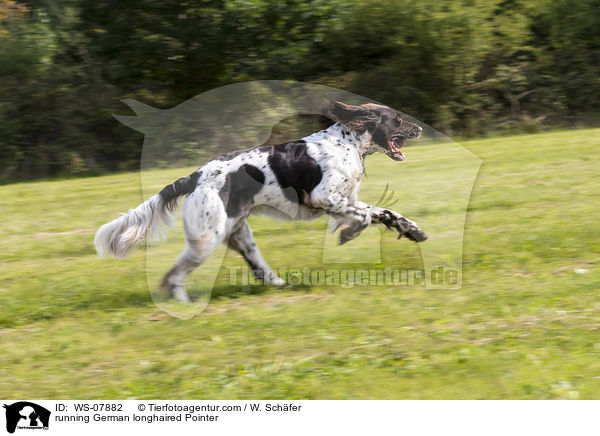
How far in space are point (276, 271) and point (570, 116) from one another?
47.7 feet

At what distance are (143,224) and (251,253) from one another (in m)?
1.10

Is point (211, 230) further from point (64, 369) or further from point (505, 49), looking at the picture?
point (505, 49)

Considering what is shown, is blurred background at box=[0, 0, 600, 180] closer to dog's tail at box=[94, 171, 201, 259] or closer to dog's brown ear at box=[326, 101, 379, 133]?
dog's brown ear at box=[326, 101, 379, 133]

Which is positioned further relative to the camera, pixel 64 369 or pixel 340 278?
pixel 340 278

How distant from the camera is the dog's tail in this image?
20.8 feet

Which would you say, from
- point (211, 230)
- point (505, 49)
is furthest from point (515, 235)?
point (505, 49)

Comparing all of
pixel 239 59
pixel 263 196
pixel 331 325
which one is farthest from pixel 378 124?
pixel 239 59

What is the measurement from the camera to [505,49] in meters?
19.1

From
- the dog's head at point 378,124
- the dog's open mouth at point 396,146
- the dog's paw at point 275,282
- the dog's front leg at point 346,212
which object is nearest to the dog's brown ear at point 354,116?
the dog's head at point 378,124

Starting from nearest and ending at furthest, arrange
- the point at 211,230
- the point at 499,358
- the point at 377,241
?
the point at 499,358
the point at 211,230
the point at 377,241

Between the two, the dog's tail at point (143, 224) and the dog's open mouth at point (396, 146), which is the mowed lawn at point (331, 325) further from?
the dog's open mouth at point (396, 146)

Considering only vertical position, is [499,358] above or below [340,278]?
above

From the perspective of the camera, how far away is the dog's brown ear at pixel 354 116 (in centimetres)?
668
